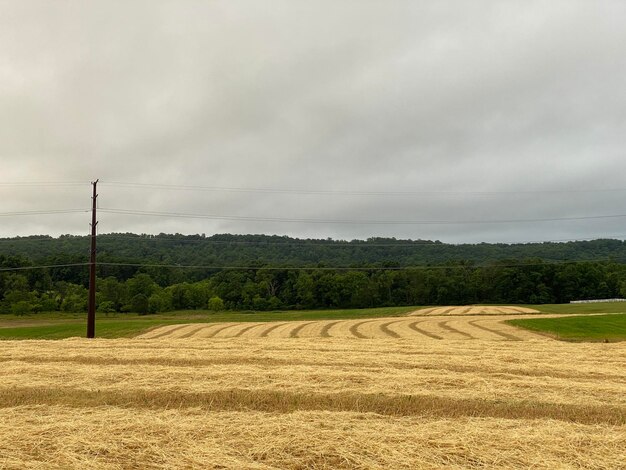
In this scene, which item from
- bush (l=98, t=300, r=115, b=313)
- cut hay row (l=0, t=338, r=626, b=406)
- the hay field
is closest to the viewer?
the hay field

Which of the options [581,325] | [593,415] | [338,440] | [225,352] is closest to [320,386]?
[338,440]

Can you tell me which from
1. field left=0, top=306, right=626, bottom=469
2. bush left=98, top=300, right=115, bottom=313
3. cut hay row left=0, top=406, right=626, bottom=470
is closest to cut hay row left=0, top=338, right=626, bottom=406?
field left=0, top=306, right=626, bottom=469

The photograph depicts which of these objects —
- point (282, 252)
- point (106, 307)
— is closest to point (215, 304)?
point (106, 307)

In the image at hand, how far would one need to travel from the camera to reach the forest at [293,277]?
10494cm

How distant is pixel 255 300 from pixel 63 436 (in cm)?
10375

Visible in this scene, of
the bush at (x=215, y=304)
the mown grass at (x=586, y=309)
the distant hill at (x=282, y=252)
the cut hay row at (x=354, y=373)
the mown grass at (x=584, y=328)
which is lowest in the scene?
the bush at (x=215, y=304)

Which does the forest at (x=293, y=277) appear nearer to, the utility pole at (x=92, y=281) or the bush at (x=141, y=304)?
the bush at (x=141, y=304)

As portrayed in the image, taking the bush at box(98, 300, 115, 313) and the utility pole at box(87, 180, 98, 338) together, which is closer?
the utility pole at box(87, 180, 98, 338)

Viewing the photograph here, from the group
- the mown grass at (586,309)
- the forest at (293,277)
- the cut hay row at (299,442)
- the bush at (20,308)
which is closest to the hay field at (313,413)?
the cut hay row at (299,442)

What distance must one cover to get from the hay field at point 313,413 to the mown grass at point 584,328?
1617cm

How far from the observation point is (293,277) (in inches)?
4678

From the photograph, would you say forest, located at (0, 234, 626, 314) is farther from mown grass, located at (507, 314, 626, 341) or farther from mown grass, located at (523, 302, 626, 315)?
mown grass, located at (507, 314, 626, 341)

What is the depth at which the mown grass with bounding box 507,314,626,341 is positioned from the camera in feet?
104

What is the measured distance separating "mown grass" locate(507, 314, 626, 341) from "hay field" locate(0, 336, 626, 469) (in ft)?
53.1
